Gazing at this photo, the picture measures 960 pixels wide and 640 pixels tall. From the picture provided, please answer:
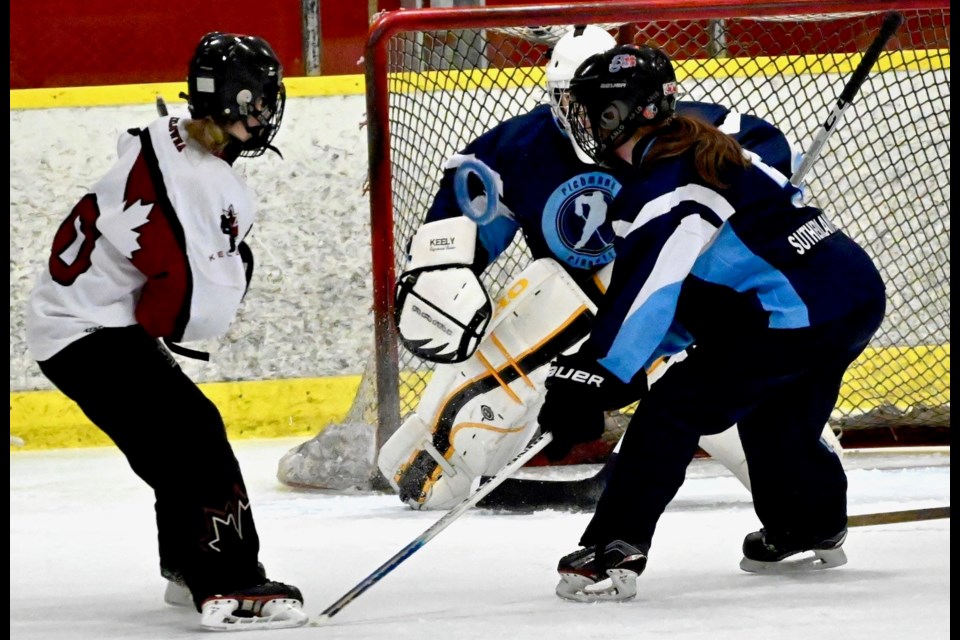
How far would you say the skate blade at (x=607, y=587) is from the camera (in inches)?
101

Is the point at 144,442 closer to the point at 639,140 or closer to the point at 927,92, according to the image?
the point at 639,140

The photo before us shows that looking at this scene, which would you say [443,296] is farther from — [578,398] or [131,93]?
[131,93]

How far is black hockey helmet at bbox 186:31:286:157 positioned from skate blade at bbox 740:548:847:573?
3.56 feet

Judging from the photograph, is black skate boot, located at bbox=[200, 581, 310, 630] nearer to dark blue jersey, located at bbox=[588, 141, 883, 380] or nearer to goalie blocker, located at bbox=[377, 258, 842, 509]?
dark blue jersey, located at bbox=[588, 141, 883, 380]

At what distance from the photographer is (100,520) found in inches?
136

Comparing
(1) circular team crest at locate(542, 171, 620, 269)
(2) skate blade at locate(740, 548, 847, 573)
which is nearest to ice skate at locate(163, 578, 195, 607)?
(2) skate blade at locate(740, 548, 847, 573)

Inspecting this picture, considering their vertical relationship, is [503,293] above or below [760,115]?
below

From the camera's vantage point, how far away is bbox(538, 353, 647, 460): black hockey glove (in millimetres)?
2557

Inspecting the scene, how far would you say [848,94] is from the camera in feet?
12.0

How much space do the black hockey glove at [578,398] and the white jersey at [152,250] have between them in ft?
1.67

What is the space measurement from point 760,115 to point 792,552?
6.01 feet

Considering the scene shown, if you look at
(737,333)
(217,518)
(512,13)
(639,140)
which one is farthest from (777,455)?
(512,13)

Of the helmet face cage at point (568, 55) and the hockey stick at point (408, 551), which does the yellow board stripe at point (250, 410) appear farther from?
the hockey stick at point (408, 551)

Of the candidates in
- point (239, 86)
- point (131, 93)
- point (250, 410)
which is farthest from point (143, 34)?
point (239, 86)
